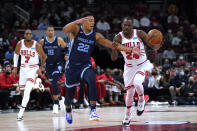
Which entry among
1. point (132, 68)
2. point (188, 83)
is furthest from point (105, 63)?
point (132, 68)

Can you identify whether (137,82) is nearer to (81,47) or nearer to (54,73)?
(81,47)

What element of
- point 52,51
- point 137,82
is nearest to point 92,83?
point 137,82

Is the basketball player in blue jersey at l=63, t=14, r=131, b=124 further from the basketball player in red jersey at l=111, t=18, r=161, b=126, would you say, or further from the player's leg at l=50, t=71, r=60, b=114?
the player's leg at l=50, t=71, r=60, b=114

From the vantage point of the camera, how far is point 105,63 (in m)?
22.1

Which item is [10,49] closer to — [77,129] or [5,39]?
[5,39]

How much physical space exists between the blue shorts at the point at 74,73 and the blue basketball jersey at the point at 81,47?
8cm

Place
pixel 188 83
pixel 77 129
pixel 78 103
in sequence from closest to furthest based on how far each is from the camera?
1. pixel 77 129
2. pixel 78 103
3. pixel 188 83

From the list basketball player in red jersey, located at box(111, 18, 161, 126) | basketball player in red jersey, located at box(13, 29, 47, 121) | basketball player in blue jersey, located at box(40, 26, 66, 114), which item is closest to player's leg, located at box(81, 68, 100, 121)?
basketball player in red jersey, located at box(111, 18, 161, 126)

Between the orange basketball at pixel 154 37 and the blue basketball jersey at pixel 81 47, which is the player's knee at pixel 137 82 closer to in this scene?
the orange basketball at pixel 154 37

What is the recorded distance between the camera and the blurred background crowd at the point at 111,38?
53.9 ft

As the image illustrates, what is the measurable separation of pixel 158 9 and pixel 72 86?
21.9m

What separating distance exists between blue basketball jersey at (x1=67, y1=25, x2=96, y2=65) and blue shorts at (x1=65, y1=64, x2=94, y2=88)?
0.26 feet

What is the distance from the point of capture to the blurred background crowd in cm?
1644

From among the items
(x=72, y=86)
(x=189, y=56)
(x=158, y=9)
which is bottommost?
(x=72, y=86)
